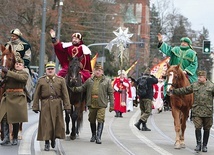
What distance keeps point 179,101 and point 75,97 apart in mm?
2505

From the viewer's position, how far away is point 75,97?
1553 centimetres

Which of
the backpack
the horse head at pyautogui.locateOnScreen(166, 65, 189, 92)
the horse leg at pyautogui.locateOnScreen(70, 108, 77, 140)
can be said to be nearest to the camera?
the horse head at pyautogui.locateOnScreen(166, 65, 189, 92)

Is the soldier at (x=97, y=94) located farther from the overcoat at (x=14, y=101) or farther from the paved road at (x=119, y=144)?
the overcoat at (x=14, y=101)

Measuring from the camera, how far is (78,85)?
15.3 meters

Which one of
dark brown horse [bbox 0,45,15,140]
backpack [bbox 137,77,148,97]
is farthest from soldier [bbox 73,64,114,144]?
backpack [bbox 137,77,148,97]

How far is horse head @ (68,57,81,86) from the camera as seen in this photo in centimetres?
1493

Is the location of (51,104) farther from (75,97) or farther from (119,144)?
(119,144)

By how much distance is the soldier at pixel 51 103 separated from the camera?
1304 centimetres

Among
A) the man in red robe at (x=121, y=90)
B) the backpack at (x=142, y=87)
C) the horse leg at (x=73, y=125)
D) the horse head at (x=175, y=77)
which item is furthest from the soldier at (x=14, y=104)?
the man in red robe at (x=121, y=90)

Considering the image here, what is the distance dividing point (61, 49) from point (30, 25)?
38.7 m

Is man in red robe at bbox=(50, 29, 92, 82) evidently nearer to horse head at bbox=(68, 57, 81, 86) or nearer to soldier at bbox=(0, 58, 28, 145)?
horse head at bbox=(68, 57, 81, 86)

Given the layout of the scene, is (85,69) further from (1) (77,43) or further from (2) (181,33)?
(2) (181,33)

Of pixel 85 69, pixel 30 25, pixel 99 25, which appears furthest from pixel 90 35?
pixel 85 69

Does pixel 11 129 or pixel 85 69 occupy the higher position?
pixel 85 69
